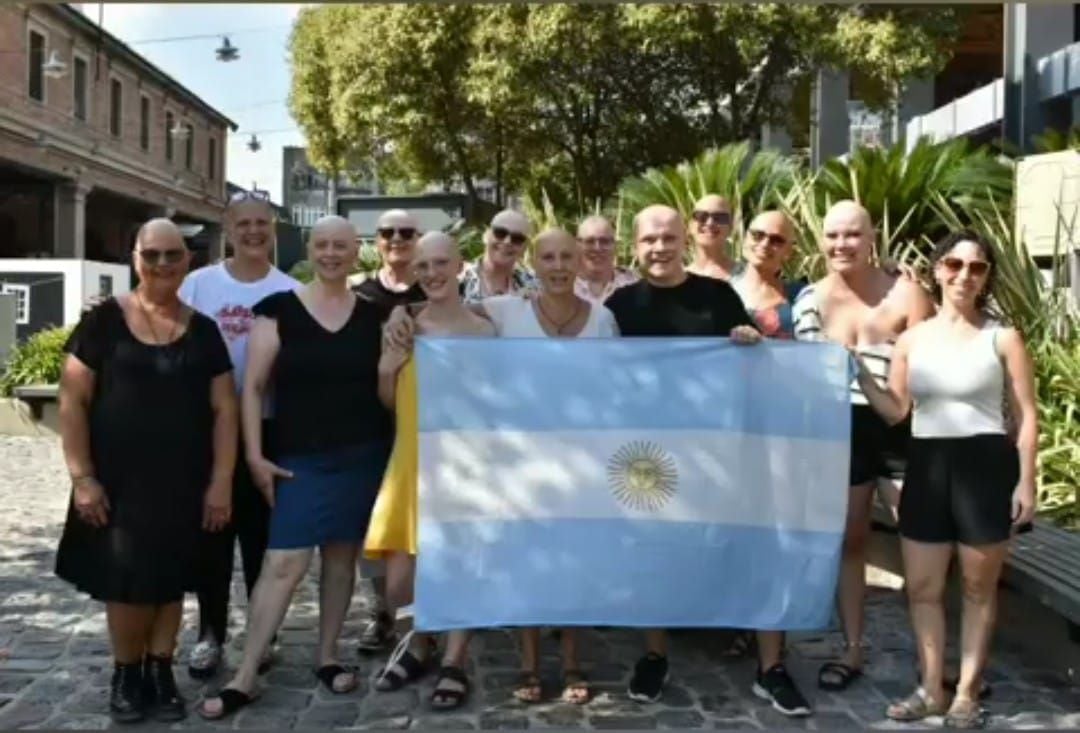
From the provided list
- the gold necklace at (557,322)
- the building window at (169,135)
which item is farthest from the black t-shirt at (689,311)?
the building window at (169,135)

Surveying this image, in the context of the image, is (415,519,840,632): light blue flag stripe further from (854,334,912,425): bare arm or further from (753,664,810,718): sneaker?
(854,334,912,425): bare arm

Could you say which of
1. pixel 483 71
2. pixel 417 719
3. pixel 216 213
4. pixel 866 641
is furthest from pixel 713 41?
pixel 216 213

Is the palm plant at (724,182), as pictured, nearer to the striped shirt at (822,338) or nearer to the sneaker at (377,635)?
the striped shirt at (822,338)

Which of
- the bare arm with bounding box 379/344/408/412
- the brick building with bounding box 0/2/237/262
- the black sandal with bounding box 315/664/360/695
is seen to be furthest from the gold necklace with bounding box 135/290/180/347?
the brick building with bounding box 0/2/237/262

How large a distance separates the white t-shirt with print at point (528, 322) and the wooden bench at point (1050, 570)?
73.4 inches

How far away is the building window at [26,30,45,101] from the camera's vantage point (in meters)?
44.5

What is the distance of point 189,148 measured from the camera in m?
65.9

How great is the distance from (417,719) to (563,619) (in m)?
0.67

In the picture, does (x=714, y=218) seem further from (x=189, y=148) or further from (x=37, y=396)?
(x=189, y=148)

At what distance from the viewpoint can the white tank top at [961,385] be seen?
4.38 meters

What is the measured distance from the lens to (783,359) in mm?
4828

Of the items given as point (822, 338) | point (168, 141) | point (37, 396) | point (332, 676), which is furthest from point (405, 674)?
point (168, 141)

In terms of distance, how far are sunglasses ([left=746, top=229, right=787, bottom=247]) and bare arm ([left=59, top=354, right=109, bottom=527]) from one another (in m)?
2.63

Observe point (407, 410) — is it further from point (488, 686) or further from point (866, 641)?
point (866, 641)
